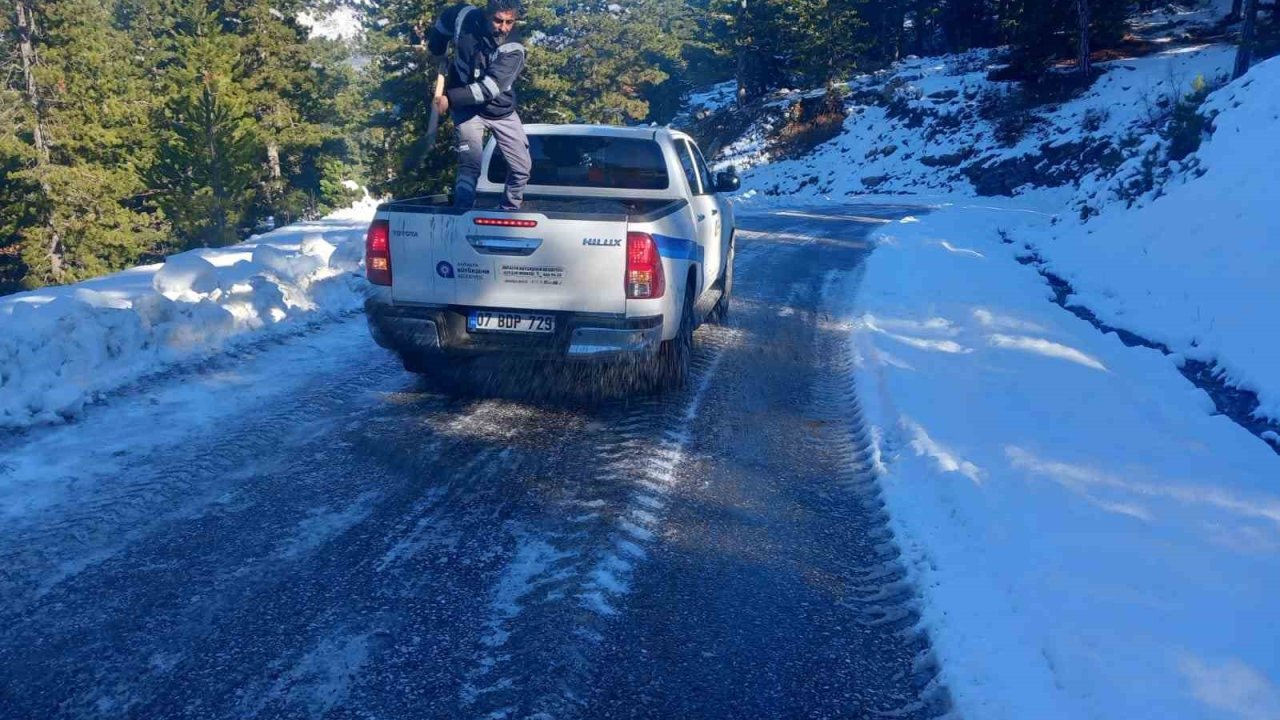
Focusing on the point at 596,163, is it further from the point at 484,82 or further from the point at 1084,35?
the point at 1084,35

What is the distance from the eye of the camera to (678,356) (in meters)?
6.64

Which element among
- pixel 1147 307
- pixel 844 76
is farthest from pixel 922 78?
pixel 1147 307

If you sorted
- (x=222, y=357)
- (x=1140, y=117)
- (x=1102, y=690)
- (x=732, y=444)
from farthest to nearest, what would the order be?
1. (x=1140, y=117)
2. (x=222, y=357)
3. (x=732, y=444)
4. (x=1102, y=690)

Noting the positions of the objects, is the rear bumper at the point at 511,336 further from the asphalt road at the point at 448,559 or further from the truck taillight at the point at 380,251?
the asphalt road at the point at 448,559

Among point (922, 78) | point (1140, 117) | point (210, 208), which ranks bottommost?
point (210, 208)

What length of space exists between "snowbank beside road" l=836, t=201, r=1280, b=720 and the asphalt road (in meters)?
0.25

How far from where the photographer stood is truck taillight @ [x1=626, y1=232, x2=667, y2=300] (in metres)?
5.82

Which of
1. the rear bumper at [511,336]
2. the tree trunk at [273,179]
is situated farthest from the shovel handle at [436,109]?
the tree trunk at [273,179]

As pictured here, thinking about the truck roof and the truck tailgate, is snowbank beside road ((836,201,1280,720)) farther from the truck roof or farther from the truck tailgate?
the truck roof

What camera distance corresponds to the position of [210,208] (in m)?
38.3

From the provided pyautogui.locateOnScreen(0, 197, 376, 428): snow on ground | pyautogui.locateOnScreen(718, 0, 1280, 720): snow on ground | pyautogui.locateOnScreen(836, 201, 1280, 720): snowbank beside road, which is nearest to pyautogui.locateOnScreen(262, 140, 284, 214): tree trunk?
pyautogui.locateOnScreen(0, 197, 376, 428): snow on ground

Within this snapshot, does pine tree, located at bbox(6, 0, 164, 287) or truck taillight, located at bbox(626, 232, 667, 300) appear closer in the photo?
truck taillight, located at bbox(626, 232, 667, 300)

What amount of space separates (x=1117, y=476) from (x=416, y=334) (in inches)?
176

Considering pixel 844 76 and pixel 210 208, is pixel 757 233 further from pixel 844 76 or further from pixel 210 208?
pixel 844 76
